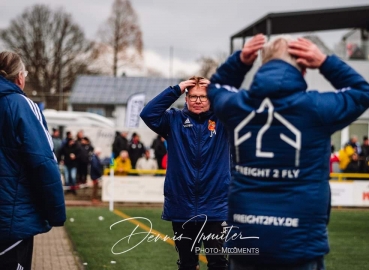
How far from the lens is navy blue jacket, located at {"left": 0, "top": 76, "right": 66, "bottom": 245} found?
15.2 ft

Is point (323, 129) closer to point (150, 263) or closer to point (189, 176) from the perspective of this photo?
point (189, 176)

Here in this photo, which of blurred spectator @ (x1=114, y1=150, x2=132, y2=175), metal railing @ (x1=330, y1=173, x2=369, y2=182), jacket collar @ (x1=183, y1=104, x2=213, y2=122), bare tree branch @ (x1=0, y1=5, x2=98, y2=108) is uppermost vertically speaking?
bare tree branch @ (x1=0, y1=5, x2=98, y2=108)

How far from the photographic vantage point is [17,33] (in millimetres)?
68562

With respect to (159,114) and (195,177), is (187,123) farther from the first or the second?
(195,177)

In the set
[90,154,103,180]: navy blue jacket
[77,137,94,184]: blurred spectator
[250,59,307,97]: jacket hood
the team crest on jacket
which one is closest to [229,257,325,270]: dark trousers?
[250,59,307,97]: jacket hood

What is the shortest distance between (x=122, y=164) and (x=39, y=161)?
1779 centimetres

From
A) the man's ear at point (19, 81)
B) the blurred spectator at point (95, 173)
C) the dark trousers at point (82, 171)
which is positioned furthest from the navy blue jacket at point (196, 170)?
the dark trousers at point (82, 171)

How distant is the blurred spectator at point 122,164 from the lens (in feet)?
72.8

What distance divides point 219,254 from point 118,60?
220 feet

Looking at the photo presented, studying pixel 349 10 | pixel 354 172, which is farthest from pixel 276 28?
pixel 354 172

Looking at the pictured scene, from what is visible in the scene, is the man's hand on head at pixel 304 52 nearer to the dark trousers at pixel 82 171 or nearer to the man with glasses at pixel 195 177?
the man with glasses at pixel 195 177

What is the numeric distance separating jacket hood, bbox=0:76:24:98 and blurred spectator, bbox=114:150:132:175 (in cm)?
1730

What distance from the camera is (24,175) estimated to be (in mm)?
4703

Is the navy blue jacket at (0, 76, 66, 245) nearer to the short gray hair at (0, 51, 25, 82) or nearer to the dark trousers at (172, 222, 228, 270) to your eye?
the short gray hair at (0, 51, 25, 82)
